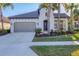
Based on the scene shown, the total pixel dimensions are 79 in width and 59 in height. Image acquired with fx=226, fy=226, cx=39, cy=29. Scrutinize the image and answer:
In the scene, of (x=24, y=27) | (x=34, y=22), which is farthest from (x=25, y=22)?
(x=34, y=22)

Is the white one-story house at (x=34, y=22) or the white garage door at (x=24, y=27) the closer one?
the white one-story house at (x=34, y=22)

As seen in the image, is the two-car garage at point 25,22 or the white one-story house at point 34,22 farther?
the white one-story house at point 34,22

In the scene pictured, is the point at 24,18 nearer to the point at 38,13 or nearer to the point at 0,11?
the point at 38,13

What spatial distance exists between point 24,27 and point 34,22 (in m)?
1.02

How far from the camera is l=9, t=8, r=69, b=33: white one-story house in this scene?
14.6 m

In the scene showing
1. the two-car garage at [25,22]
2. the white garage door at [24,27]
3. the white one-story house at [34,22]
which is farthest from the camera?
the white garage door at [24,27]

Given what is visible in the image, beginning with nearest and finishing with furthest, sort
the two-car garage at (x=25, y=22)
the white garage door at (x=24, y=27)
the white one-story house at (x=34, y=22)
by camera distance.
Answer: the two-car garage at (x=25, y=22), the white one-story house at (x=34, y=22), the white garage door at (x=24, y=27)

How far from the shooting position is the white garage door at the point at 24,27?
1490 centimetres

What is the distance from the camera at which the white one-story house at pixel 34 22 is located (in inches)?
576

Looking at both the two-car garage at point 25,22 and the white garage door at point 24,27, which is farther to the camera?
the white garage door at point 24,27

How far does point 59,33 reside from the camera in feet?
51.9

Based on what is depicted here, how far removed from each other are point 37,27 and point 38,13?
2.99ft

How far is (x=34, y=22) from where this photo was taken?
1481 cm

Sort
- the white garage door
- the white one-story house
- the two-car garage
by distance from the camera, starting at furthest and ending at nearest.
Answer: the white garage door
the white one-story house
the two-car garage
